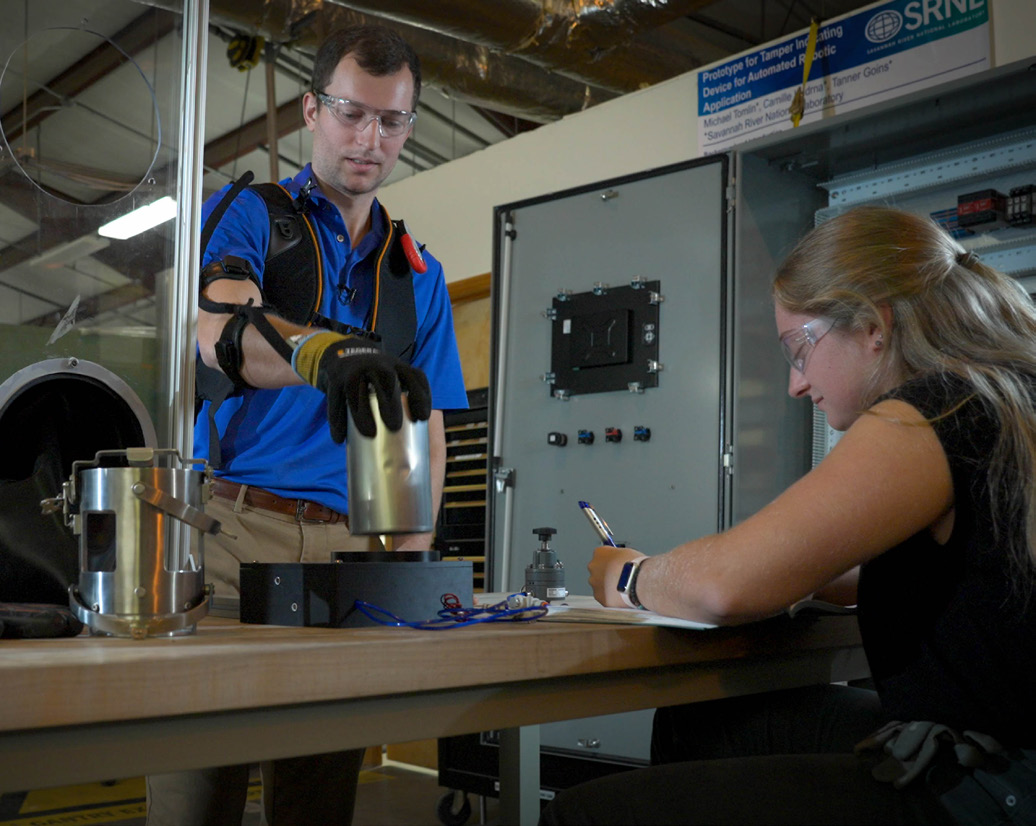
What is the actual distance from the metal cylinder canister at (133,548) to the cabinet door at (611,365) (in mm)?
2280

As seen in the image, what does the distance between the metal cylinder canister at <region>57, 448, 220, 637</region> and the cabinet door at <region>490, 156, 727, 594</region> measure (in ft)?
7.48

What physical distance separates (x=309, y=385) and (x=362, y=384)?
368 mm

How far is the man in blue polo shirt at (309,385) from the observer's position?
1.39 meters

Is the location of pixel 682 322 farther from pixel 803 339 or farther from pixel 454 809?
pixel 803 339

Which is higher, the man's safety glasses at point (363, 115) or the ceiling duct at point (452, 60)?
the ceiling duct at point (452, 60)

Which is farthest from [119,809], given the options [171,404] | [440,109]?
[440,109]

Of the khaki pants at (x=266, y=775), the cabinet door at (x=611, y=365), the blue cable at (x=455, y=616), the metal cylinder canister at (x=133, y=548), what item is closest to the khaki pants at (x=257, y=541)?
the khaki pants at (x=266, y=775)

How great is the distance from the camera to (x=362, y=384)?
1003 mm

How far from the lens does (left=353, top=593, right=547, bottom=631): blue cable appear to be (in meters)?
1.00

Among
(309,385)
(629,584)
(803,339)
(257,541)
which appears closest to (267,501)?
(257,541)

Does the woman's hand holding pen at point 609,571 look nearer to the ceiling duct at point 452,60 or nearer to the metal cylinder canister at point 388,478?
the metal cylinder canister at point 388,478

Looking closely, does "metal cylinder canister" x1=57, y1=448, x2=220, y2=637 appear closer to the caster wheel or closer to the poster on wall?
the caster wheel

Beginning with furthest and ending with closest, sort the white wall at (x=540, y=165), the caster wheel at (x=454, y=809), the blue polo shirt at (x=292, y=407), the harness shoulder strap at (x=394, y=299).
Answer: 1. the white wall at (x=540, y=165)
2. the caster wheel at (x=454, y=809)
3. the harness shoulder strap at (x=394, y=299)
4. the blue polo shirt at (x=292, y=407)

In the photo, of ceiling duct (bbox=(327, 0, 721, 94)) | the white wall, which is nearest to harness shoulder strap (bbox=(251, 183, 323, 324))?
ceiling duct (bbox=(327, 0, 721, 94))
